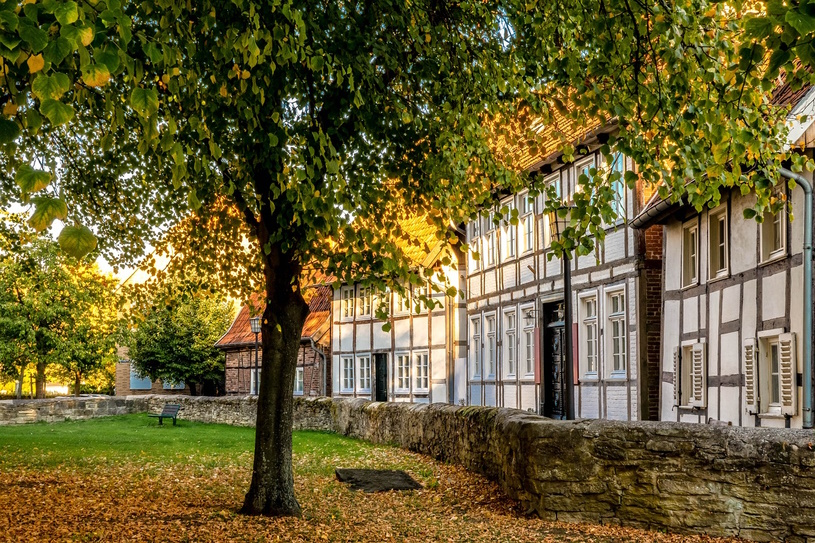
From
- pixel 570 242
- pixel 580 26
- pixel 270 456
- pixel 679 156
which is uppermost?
pixel 580 26

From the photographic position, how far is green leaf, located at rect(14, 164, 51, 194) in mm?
3110

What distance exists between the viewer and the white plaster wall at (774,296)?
12391 millimetres

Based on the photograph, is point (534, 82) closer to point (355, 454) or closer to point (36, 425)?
point (355, 454)

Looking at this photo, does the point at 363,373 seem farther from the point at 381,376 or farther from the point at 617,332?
the point at 617,332

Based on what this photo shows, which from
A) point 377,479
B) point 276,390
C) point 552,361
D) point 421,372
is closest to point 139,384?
point 421,372

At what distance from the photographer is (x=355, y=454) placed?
59.0ft

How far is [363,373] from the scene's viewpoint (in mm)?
32656

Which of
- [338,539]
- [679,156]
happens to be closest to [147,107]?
[679,156]

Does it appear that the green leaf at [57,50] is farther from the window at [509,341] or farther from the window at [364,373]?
the window at [364,373]

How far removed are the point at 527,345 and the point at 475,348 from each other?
361cm

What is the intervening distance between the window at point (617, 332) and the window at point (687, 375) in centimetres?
192

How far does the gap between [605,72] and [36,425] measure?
91.9ft

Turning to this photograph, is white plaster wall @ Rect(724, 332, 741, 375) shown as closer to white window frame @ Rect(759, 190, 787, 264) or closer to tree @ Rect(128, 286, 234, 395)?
white window frame @ Rect(759, 190, 787, 264)

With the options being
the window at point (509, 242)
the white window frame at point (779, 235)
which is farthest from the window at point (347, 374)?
the white window frame at point (779, 235)
